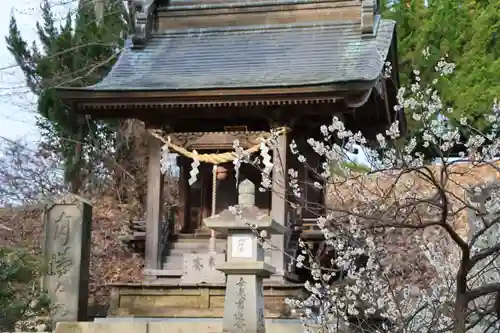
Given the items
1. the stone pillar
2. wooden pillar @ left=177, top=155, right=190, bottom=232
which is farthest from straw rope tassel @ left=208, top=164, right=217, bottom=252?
the stone pillar

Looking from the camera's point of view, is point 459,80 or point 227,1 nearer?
point 227,1

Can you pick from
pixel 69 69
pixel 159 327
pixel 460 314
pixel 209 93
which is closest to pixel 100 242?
pixel 69 69

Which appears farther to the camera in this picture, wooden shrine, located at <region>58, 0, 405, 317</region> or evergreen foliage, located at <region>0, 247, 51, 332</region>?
wooden shrine, located at <region>58, 0, 405, 317</region>

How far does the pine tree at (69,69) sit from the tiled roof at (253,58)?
2.66 metres

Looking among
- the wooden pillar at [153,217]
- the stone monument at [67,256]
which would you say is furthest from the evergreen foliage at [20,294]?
the wooden pillar at [153,217]

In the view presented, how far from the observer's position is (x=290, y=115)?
10.4m

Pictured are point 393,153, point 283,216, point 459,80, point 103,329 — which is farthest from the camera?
point 459,80

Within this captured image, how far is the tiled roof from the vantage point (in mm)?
10211

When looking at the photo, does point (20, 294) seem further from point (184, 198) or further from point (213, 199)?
point (184, 198)

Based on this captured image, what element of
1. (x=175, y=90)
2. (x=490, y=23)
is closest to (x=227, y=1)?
(x=175, y=90)

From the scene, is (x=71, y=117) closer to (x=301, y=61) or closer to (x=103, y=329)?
(x=301, y=61)

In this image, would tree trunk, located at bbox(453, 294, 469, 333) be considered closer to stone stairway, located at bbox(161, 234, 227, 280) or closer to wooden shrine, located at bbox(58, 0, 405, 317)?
wooden shrine, located at bbox(58, 0, 405, 317)

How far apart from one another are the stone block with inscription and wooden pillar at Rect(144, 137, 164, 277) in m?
0.55

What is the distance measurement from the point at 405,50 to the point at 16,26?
8.03 meters
